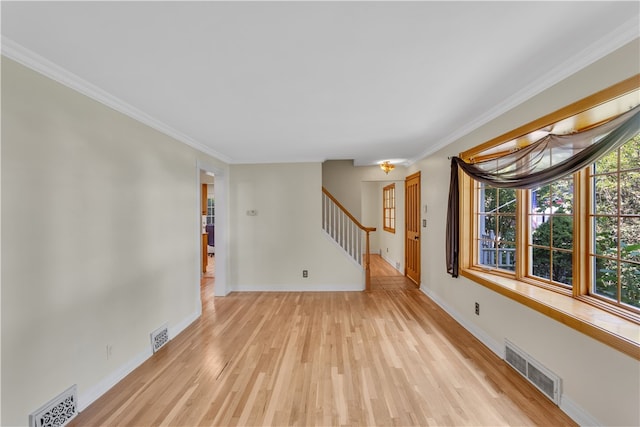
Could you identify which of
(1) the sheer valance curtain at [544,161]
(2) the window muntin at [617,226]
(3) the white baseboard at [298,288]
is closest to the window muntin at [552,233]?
(2) the window muntin at [617,226]

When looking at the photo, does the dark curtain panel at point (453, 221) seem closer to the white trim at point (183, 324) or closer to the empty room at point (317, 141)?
the empty room at point (317, 141)

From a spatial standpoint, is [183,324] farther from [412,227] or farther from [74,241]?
[412,227]

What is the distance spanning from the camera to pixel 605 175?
1.93 metres

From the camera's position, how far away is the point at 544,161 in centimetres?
231

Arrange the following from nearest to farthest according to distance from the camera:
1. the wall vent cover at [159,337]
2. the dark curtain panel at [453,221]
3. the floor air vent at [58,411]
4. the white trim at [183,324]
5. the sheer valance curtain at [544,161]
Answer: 1. the sheer valance curtain at [544,161]
2. the floor air vent at [58,411]
3. the wall vent cover at [159,337]
4. the white trim at [183,324]
5. the dark curtain panel at [453,221]

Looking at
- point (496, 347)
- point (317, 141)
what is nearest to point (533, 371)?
point (496, 347)

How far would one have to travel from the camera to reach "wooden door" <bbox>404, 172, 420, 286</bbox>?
194 inches

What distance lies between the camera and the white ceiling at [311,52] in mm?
1275

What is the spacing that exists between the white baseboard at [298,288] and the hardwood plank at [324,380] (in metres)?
1.29

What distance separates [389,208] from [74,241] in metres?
6.92

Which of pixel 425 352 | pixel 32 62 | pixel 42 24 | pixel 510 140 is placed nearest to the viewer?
pixel 42 24

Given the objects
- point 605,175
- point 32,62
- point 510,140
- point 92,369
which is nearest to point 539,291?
point 605,175

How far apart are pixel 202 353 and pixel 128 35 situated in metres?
2.77

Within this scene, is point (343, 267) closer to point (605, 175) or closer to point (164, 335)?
point (164, 335)
